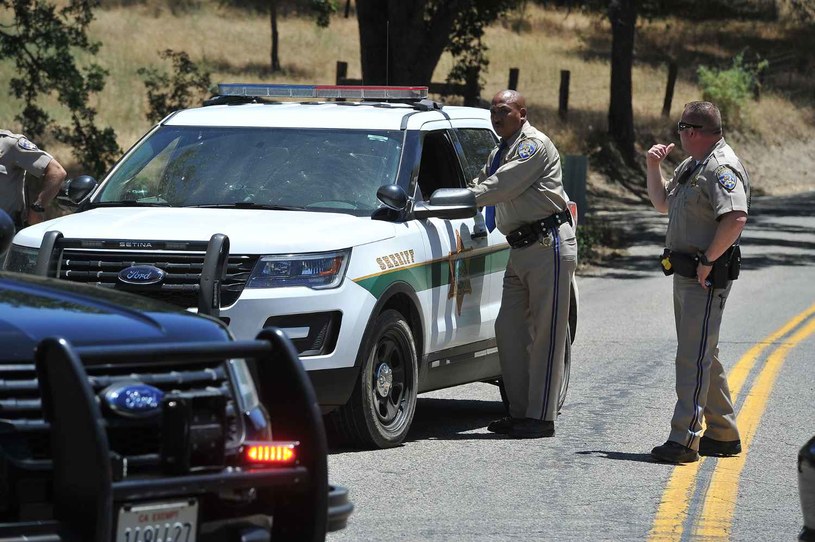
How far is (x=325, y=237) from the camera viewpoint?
24.0 feet

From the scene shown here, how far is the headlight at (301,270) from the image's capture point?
23.3 ft

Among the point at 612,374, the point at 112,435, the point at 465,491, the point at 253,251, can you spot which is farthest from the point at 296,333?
the point at 612,374

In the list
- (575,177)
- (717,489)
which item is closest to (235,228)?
(717,489)

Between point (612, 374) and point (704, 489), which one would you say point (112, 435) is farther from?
point (612, 374)

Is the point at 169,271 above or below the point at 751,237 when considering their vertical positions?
above

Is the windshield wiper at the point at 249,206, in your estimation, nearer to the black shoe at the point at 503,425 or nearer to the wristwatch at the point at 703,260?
the black shoe at the point at 503,425

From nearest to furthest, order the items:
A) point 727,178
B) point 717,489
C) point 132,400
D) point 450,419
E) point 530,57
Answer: point 132,400
point 717,489
point 727,178
point 450,419
point 530,57

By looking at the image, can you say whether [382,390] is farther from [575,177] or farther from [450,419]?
[575,177]

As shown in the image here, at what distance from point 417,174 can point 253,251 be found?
58.2 inches

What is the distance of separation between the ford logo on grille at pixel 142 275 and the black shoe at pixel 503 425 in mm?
2413

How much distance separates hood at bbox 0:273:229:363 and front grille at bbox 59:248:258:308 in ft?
6.86

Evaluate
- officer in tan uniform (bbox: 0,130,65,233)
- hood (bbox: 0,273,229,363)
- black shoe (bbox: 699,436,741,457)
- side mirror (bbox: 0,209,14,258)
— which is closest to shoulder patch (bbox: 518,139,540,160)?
black shoe (bbox: 699,436,741,457)

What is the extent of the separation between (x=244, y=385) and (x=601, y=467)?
136 inches

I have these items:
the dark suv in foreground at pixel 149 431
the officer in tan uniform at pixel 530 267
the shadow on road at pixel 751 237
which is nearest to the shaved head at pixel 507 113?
the officer in tan uniform at pixel 530 267
